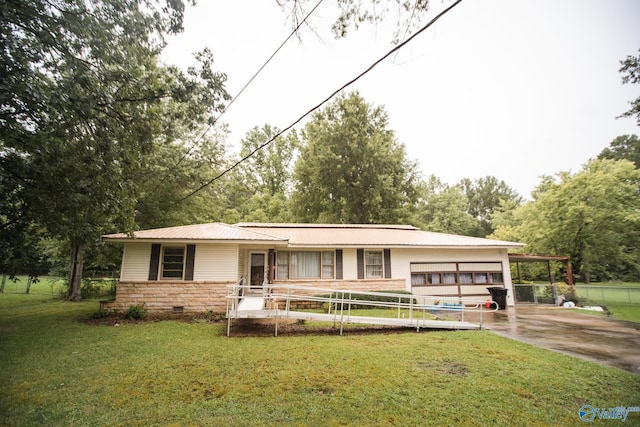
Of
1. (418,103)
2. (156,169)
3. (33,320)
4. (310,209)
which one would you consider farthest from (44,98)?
(310,209)

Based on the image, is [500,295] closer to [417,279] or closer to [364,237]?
[417,279]

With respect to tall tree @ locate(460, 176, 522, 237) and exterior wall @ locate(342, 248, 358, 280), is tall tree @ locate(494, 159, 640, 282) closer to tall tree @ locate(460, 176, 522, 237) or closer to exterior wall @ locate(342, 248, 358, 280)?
exterior wall @ locate(342, 248, 358, 280)

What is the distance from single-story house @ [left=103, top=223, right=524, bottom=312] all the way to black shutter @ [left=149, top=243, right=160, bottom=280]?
35mm

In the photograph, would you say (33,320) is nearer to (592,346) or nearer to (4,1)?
(4,1)

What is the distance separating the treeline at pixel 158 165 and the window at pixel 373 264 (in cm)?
827

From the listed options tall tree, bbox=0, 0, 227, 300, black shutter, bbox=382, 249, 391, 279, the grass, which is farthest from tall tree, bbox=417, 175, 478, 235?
tall tree, bbox=0, 0, 227, 300

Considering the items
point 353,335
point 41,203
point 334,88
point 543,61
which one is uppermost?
point 543,61

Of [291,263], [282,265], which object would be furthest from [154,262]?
[291,263]

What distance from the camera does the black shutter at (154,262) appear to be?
1139 centimetres

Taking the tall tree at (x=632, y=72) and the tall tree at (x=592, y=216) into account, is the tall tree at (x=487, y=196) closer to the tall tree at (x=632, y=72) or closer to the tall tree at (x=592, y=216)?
the tall tree at (x=592, y=216)

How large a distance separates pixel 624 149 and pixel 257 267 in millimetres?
48714

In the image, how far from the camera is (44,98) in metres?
5.95

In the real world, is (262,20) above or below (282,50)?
above

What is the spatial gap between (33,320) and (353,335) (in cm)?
1138
